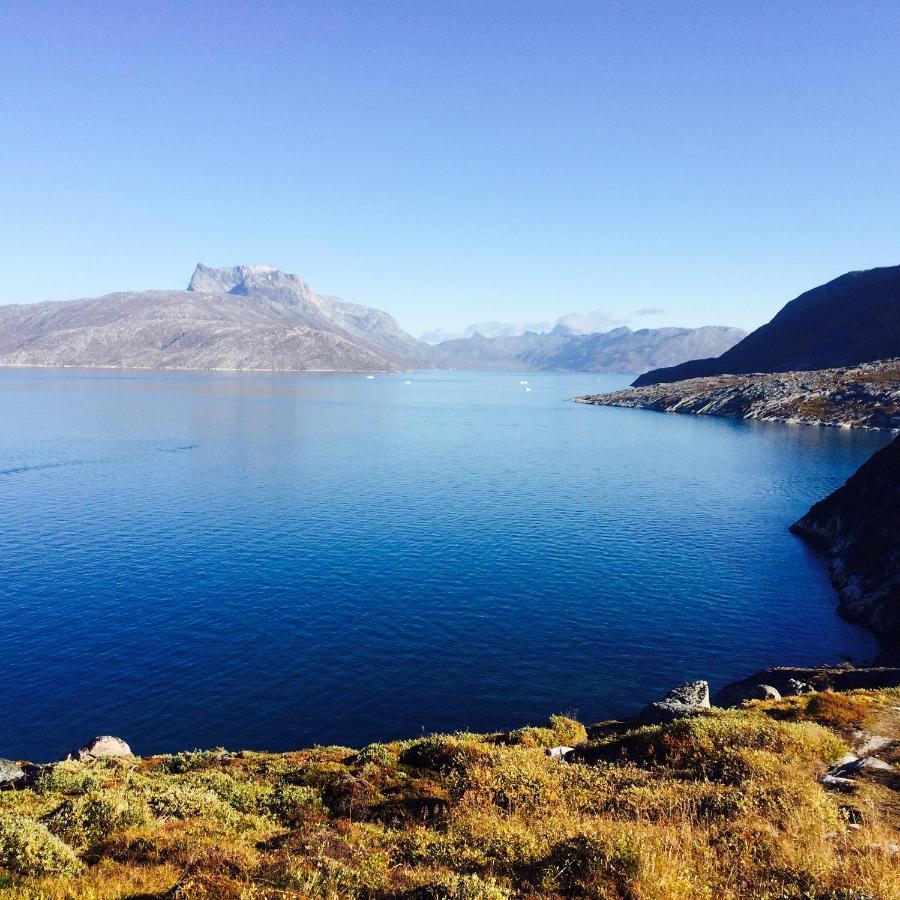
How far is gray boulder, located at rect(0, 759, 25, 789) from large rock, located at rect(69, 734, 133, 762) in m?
3.05

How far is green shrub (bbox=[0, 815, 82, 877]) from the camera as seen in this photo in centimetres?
1485

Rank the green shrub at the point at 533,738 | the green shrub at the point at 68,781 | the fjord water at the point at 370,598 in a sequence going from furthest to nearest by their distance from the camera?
the fjord water at the point at 370,598 < the green shrub at the point at 533,738 < the green shrub at the point at 68,781

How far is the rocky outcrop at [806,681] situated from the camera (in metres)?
38.9

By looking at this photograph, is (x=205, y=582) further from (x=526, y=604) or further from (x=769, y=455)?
(x=769, y=455)

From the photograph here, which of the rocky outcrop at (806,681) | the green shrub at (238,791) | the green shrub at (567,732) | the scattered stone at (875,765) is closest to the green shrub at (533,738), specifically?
the green shrub at (567,732)

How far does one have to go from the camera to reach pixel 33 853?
15156mm

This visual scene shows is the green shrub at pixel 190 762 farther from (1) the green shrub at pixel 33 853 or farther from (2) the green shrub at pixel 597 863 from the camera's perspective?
(2) the green shrub at pixel 597 863

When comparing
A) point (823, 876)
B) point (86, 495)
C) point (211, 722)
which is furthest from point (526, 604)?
point (86, 495)

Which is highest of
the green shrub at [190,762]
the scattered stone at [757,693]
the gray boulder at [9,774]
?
the gray boulder at [9,774]

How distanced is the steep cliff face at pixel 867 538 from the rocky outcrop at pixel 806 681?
60.2 ft

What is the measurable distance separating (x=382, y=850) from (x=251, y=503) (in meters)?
80.9

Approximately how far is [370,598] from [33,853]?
4278cm

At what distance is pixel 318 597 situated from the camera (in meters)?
57.6

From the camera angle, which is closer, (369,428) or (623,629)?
(623,629)
